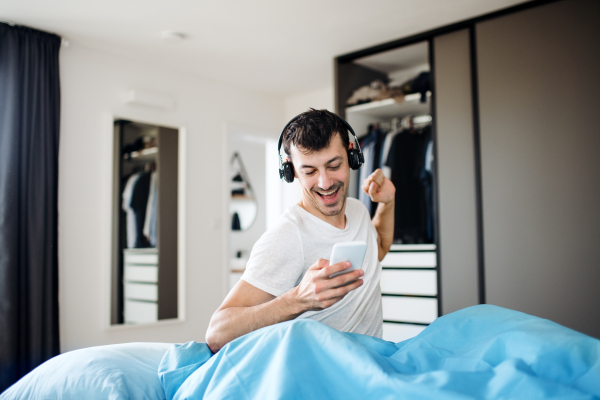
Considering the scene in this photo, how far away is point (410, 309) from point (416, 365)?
2.33 metres

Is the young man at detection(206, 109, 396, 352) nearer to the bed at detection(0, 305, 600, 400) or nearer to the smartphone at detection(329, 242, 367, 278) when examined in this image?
the smartphone at detection(329, 242, 367, 278)

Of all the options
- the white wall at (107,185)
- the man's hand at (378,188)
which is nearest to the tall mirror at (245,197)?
the white wall at (107,185)

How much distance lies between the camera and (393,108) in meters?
3.62

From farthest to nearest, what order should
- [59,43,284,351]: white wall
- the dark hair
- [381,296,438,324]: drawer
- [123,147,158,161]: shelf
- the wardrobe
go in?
[123,147,158,161]: shelf, [59,43,284,351]: white wall, [381,296,438,324]: drawer, the wardrobe, the dark hair

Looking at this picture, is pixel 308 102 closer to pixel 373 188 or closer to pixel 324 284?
pixel 373 188

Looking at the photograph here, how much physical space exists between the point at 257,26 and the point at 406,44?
1047 mm

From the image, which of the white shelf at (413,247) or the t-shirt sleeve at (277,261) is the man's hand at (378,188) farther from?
the white shelf at (413,247)

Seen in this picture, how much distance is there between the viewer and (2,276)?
278cm

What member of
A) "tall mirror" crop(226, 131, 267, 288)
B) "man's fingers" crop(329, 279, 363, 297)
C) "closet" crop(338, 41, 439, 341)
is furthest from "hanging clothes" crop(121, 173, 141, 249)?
"man's fingers" crop(329, 279, 363, 297)

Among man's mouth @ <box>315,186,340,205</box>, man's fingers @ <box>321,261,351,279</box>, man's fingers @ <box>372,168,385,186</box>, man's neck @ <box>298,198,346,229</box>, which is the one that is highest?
man's fingers @ <box>372,168,385,186</box>

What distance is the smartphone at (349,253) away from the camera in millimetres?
1050

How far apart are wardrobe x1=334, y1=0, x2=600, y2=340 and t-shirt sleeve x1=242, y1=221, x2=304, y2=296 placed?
6.06ft

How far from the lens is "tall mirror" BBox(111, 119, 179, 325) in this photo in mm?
3508

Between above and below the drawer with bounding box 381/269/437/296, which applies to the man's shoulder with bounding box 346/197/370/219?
above
